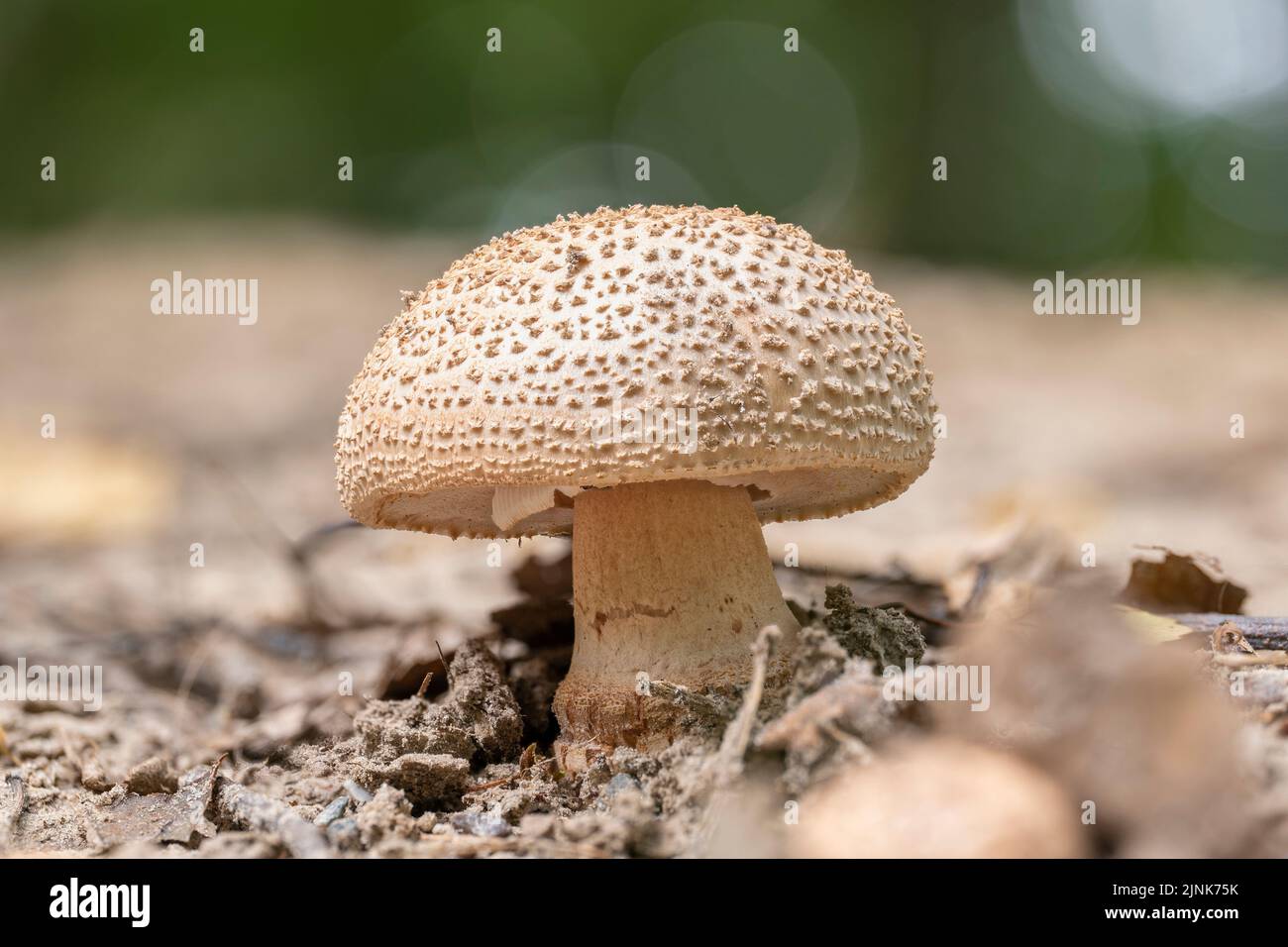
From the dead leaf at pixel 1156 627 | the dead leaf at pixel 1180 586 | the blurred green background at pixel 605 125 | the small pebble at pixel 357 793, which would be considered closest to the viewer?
the small pebble at pixel 357 793

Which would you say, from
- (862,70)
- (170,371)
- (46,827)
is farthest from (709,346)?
(862,70)

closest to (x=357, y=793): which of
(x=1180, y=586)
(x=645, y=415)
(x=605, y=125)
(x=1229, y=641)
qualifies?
(x=645, y=415)

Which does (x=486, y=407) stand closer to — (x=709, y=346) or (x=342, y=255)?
(x=709, y=346)

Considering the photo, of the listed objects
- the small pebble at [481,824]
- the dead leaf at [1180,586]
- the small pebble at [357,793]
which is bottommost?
the small pebble at [481,824]

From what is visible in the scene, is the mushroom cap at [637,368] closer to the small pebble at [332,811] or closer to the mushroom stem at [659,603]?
the mushroom stem at [659,603]

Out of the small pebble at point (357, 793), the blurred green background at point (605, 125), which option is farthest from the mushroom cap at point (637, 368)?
the blurred green background at point (605, 125)

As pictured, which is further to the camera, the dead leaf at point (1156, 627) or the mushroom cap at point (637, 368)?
the dead leaf at point (1156, 627)

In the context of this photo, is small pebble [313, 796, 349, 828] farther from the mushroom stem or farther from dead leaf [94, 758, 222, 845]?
the mushroom stem
